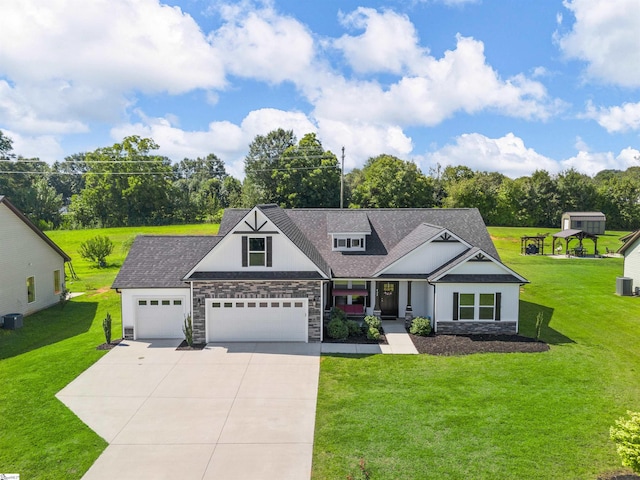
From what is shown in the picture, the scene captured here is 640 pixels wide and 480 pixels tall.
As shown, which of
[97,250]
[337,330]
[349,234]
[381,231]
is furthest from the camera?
[97,250]

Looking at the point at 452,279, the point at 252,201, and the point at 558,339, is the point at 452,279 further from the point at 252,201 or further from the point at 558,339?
the point at 252,201

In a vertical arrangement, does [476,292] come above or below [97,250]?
below

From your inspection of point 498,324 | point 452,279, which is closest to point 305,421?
point 452,279

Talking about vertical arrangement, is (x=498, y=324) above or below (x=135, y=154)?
below

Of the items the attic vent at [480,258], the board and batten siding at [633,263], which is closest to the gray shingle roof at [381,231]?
the attic vent at [480,258]

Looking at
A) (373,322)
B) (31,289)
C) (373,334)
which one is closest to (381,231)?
(373,322)

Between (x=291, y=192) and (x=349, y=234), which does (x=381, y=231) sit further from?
(x=291, y=192)
